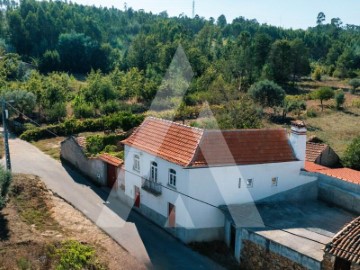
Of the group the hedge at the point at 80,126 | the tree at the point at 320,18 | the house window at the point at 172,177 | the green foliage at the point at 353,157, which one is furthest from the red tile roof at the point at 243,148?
the tree at the point at 320,18

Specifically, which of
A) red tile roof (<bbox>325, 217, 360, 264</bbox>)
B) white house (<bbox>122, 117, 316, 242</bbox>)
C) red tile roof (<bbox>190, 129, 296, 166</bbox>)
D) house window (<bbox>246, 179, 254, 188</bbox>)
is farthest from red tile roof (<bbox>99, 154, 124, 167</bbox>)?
red tile roof (<bbox>325, 217, 360, 264</bbox>)

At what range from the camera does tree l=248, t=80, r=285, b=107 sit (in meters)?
48.0

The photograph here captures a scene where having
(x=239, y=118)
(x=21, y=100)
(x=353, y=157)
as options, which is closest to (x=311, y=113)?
(x=239, y=118)

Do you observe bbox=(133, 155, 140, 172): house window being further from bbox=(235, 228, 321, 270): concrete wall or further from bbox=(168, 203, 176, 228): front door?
bbox=(235, 228, 321, 270): concrete wall

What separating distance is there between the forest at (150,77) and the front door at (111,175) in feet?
35.6

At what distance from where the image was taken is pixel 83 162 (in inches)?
1180

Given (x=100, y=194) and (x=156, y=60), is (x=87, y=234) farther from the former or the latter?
(x=156, y=60)

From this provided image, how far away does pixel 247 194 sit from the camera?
21781mm

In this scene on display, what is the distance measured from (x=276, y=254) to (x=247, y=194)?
183 inches

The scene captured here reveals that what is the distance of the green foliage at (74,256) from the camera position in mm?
17047

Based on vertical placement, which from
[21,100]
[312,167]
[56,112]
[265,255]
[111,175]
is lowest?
[265,255]

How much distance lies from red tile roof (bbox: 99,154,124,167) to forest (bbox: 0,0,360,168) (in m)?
10.5

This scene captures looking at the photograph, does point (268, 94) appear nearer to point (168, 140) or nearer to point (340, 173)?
point (340, 173)

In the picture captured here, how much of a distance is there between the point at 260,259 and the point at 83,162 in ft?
51.6
